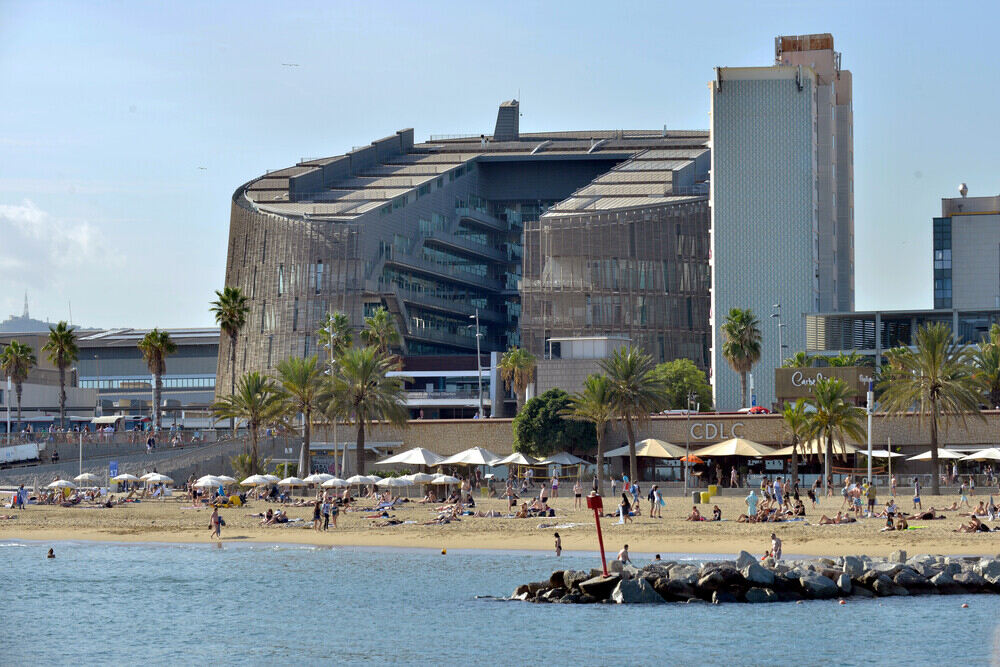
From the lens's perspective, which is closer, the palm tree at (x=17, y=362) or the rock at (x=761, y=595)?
the rock at (x=761, y=595)

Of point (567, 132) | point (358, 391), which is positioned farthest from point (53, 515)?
point (567, 132)

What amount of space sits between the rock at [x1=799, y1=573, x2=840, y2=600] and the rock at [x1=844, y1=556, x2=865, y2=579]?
91 centimetres

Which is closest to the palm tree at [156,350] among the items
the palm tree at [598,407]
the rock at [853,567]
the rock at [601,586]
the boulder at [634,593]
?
the palm tree at [598,407]

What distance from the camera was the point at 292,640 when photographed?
37.1 metres

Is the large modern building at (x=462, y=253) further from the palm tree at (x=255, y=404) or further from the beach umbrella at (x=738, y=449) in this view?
the beach umbrella at (x=738, y=449)

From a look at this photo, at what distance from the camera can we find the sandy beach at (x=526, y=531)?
162ft

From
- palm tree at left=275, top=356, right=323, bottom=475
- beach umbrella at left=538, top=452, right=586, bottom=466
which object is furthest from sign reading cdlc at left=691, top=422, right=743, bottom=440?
palm tree at left=275, top=356, right=323, bottom=475

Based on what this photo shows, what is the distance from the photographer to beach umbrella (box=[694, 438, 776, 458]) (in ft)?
238

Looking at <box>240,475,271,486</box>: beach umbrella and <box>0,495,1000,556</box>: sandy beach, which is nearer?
<box>0,495,1000,556</box>: sandy beach

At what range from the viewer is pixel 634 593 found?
40188mm

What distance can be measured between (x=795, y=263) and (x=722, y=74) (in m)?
17.6

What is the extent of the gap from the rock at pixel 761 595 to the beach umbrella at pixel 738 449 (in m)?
31.7

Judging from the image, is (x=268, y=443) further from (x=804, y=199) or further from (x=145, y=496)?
(x=804, y=199)

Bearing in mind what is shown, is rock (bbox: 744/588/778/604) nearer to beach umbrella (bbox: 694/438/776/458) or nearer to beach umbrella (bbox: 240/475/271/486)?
beach umbrella (bbox: 694/438/776/458)
